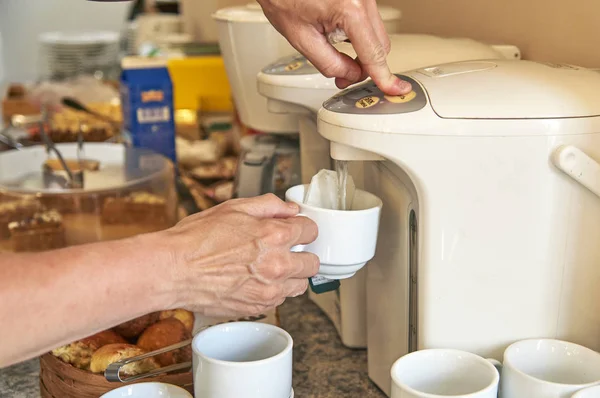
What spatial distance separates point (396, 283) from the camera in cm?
84

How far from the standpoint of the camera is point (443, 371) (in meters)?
0.74

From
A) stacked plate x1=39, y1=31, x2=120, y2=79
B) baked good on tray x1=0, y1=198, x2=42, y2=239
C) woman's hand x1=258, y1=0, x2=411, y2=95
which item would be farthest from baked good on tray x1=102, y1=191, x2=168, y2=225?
stacked plate x1=39, y1=31, x2=120, y2=79

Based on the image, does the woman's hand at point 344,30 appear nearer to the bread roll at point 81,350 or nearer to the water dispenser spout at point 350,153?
the water dispenser spout at point 350,153

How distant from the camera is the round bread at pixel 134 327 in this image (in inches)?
36.4

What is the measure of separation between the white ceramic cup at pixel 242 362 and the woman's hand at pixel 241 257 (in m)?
0.04

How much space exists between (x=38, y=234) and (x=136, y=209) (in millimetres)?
171

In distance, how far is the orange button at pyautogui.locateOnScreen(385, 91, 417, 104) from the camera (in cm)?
73

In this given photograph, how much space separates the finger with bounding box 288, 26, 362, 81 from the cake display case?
2.05 feet

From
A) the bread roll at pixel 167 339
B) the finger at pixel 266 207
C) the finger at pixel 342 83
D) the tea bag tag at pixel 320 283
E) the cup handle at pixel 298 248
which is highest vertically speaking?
the finger at pixel 342 83

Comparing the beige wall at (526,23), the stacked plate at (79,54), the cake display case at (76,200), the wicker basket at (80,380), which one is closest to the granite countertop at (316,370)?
the wicker basket at (80,380)

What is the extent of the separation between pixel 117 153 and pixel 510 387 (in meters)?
1.05

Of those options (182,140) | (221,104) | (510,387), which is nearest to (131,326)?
(510,387)

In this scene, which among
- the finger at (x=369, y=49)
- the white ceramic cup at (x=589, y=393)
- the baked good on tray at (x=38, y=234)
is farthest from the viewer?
the baked good on tray at (x=38, y=234)

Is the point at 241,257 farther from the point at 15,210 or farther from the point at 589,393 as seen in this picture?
the point at 15,210
